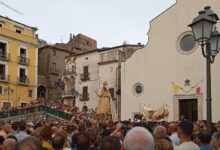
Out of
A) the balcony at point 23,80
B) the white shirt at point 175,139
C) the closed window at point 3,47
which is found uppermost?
the closed window at point 3,47

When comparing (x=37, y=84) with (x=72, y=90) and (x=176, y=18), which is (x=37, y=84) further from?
(x=176, y=18)

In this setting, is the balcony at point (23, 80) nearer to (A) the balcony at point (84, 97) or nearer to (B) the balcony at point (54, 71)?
(A) the balcony at point (84, 97)

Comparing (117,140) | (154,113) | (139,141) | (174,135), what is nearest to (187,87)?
(154,113)

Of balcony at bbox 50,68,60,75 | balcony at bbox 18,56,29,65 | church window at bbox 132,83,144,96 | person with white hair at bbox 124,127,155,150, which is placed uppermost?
balcony at bbox 18,56,29,65

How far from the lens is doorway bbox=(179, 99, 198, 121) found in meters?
23.8

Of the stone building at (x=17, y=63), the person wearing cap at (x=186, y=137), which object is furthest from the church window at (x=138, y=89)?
the person wearing cap at (x=186, y=137)

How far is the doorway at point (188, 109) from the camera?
937 inches

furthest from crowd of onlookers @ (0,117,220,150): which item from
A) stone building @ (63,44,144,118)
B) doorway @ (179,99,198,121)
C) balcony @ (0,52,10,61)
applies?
balcony @ (0,52,10,61)

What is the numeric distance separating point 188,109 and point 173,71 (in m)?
2.61

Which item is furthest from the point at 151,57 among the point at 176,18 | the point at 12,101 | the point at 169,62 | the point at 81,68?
the point at 12,101

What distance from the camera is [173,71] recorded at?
24.6 meters

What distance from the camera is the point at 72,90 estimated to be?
3950cm

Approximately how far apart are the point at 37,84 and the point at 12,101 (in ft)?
15.8

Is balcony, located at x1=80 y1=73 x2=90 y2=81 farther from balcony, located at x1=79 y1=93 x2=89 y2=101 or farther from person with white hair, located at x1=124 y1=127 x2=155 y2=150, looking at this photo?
person with white hair, located at x1=124 y1=127 x2=155 y2=150
